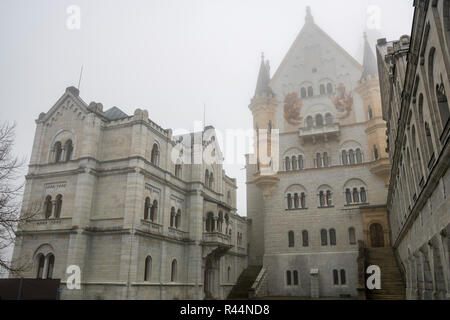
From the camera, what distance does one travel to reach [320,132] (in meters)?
41.9

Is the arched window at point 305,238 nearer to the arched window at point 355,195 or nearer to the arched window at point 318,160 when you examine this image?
the arched window at point 355,195

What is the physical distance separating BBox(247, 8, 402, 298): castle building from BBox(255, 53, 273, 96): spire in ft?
0.51

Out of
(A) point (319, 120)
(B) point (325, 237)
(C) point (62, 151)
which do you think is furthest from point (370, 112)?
(C) point (62, 151)

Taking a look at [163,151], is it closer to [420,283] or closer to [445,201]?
[420,283]

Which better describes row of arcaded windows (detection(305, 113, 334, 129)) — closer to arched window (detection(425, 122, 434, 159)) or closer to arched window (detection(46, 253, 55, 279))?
arched window (detection(425, 122, 434, 159))

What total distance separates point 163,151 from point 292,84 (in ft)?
68.6

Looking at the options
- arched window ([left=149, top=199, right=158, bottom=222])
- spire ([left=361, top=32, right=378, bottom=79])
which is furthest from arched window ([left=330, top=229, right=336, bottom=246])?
arched window ([left=149, top=199, right=158, bottom=222])

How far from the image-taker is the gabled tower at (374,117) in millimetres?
38188

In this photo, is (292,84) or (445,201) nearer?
(445,201)

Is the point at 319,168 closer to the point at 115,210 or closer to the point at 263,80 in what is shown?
the point at 263,80

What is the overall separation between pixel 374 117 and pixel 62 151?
106 ft

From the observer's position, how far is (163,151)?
34500mm

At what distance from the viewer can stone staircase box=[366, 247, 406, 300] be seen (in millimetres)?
27498
